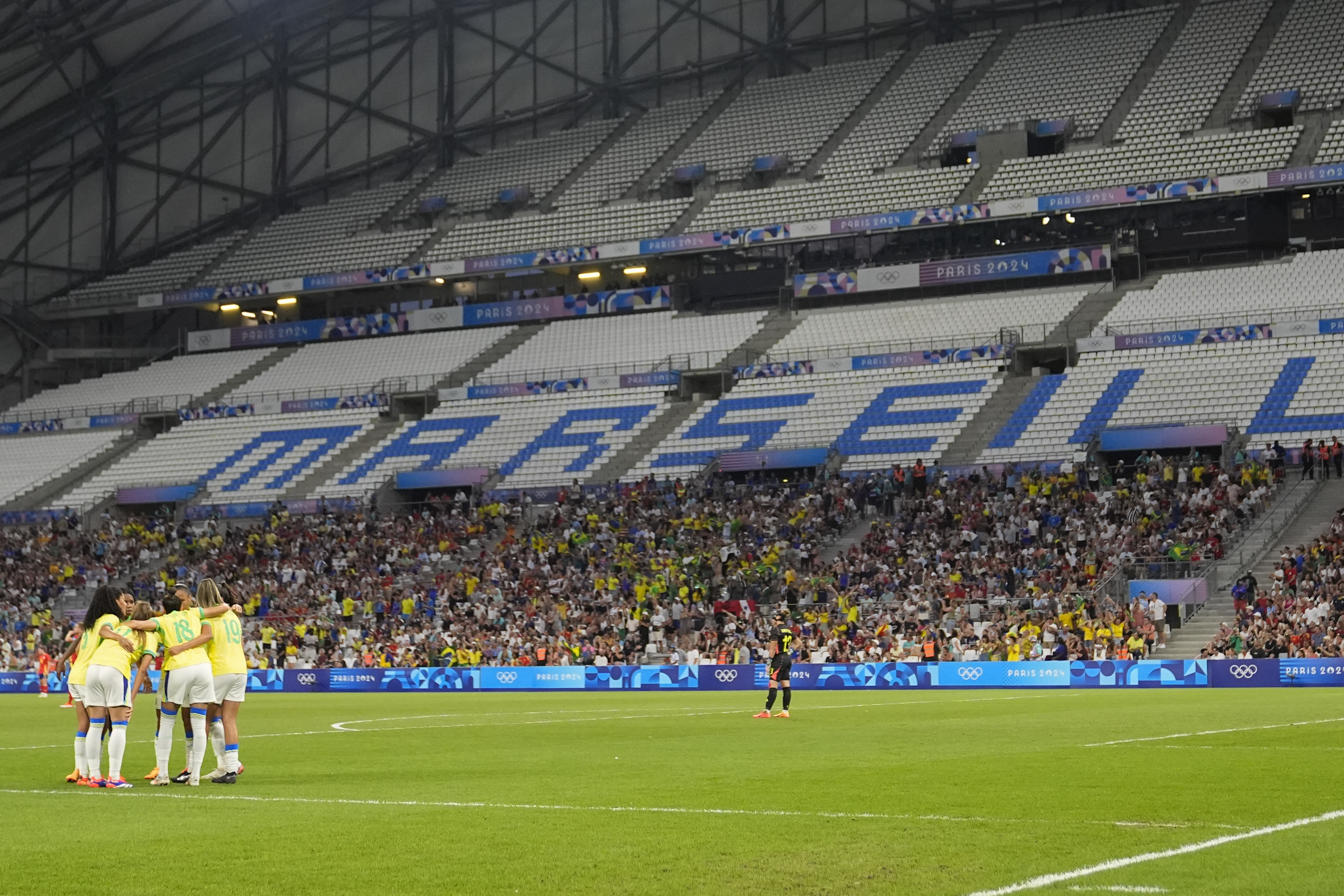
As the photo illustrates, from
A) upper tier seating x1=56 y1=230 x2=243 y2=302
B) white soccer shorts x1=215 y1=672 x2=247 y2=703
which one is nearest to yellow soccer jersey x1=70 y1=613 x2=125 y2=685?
white soccer shorts x1=215 y1=672 x2=247 y2=703

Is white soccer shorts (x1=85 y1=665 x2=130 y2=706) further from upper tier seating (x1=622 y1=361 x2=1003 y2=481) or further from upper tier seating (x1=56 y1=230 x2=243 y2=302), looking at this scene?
upper tier seating (x1=56 y1=230 x2=243 y2=302)

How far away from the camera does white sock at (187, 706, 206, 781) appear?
16578mm

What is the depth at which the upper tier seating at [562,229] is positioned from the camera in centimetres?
7875

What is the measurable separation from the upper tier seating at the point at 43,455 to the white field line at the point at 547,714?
49.0 m

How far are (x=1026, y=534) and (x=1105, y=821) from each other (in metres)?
39.1

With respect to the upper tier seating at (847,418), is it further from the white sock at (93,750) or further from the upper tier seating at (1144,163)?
the white sock at (93,750)

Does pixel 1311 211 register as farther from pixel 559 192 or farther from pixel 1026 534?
pixel 559 192

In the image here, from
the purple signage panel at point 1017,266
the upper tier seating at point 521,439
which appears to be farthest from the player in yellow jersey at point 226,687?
the purple signage panel at point 1017,266

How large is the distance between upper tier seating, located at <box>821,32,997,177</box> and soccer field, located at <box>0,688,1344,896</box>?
53.6 metres

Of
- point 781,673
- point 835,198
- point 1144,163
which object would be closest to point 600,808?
point 781,673

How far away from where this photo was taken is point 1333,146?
6556 cm

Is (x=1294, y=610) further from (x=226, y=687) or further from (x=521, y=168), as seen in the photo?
(x=521, y=168)

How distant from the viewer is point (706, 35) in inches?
3386

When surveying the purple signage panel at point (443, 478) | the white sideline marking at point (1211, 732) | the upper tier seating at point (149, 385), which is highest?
the upper tier seating at point (149, 385)
